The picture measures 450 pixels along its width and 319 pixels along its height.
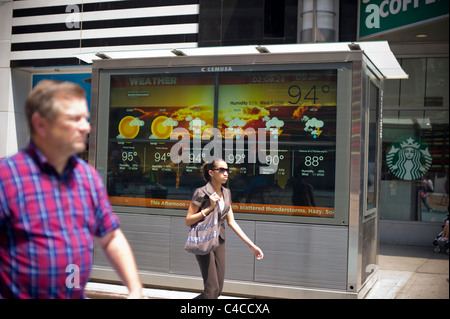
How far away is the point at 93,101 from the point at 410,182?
24.2ft

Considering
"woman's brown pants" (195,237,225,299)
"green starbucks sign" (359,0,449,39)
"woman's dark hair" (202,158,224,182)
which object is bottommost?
"woman's brown pants" (195,237,225,299)

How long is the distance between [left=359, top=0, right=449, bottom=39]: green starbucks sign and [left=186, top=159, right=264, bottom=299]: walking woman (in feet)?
19.8

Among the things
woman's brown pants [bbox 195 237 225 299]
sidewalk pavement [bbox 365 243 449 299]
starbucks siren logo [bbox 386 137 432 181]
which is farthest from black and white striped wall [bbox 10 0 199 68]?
woman's brown pants [bbox 195 237 225 299]

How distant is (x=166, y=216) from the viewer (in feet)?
24.7

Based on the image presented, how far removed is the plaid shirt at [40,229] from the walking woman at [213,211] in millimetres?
2889

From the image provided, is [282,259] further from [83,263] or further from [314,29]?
[314,29]

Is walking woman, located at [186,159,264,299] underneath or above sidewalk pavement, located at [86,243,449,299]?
above

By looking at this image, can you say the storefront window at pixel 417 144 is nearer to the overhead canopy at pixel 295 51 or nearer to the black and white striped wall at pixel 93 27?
the overhead canopy at pixel 295 51

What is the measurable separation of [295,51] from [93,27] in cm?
880

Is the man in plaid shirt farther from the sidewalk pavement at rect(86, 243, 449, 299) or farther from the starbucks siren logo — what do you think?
the starbucks siren logo

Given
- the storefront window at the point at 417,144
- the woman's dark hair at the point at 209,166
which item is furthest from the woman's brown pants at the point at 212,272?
the storefront window at the point at 417,144

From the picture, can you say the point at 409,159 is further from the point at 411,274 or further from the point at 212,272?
the point at 212,272

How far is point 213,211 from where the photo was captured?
542 cm

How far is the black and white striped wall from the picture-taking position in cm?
1366
